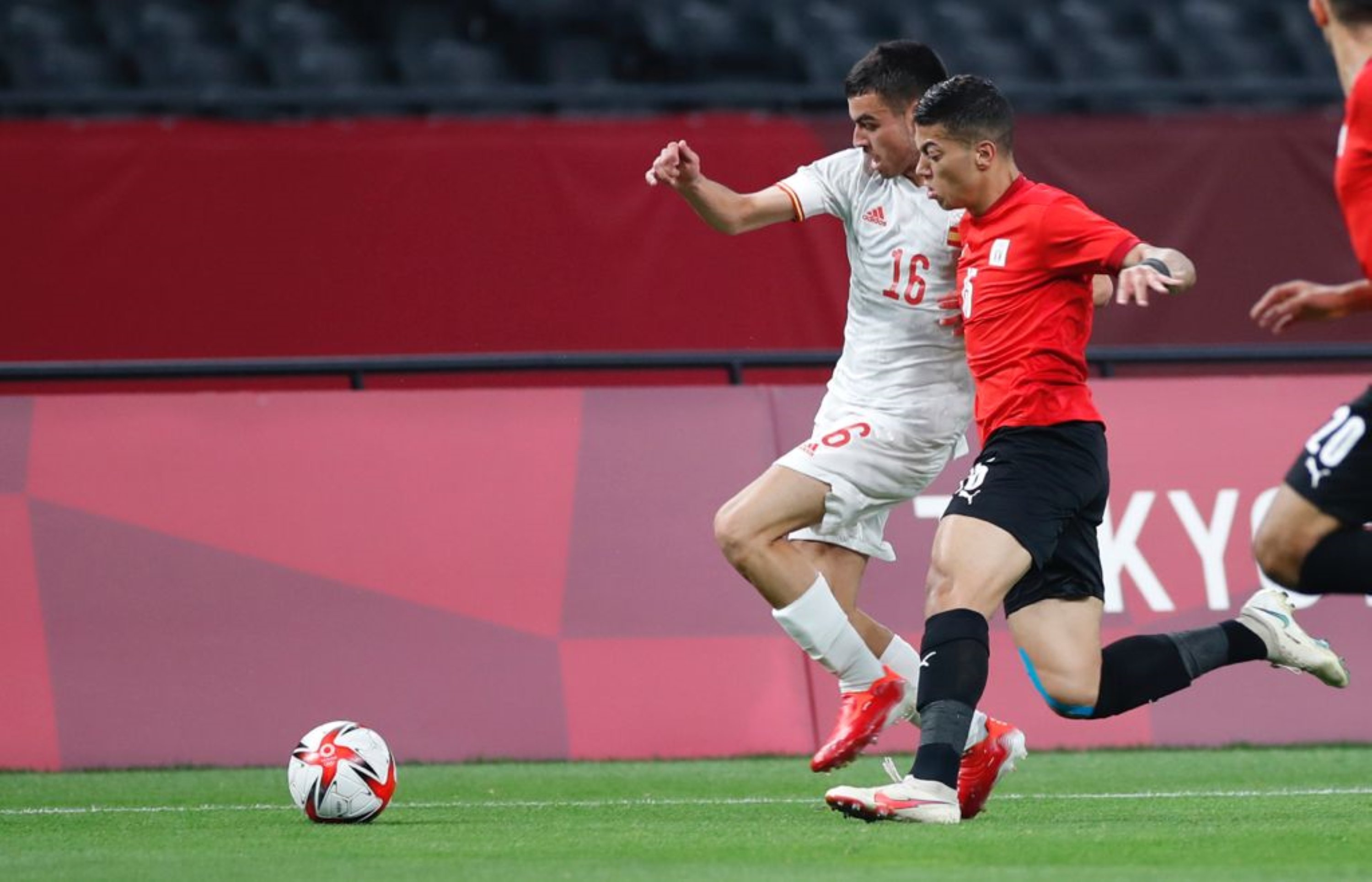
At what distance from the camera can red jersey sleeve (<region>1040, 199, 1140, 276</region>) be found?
6.21m

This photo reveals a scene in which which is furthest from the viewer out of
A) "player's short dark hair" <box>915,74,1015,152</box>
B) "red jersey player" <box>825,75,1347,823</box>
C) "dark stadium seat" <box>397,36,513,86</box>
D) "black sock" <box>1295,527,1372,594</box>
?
"dark stadium seat" <box>397,36,513,86</box>

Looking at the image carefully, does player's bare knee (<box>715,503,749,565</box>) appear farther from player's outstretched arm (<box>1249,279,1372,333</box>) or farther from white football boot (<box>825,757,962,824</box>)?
player's outstretched arm (<box>1249,279,1372,333</box>)

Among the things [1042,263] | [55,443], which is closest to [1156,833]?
[1042,263]

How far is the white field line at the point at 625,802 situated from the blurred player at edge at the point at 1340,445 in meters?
1.46

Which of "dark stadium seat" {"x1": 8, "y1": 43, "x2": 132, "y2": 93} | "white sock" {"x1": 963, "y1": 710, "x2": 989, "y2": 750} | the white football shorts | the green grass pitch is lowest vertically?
the green grass pitch

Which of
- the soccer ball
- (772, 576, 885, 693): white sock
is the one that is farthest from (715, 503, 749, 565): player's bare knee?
the soccer ball

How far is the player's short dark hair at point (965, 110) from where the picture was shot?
6469 millimetres

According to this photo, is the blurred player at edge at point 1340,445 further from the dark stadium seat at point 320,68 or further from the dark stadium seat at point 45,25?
the dark stadium seat at point 45,25

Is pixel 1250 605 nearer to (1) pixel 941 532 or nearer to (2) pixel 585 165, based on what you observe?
(1) pixel 941 532

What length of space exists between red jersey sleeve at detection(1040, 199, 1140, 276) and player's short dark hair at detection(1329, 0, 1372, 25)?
32.3 inches

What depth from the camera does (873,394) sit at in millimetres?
7402

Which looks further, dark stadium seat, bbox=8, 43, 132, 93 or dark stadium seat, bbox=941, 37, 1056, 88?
dark stadium seat, bbox=941, 37, 1056, 88

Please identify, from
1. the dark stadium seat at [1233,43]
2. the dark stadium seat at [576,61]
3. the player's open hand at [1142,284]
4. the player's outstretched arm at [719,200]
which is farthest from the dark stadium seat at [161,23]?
the player's open hand at [1142,284]

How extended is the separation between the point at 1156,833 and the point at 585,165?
6392 millimetres
